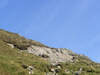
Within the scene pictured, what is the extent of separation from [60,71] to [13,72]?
7.26 metres

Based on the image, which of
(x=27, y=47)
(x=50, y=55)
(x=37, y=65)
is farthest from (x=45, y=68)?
(x=27, y=47)

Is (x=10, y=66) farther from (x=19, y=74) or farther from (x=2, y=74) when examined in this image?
(x=2, y=74)

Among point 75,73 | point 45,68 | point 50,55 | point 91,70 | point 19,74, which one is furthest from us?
point 50,55

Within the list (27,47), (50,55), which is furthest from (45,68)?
(27,47)

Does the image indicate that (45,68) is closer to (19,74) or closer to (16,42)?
(19,74)

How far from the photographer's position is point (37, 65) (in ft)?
88.1

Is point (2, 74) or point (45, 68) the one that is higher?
point (45, 68)

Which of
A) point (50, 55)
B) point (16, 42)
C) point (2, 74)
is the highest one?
point (16, 42)

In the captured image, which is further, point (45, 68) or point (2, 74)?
point (45, 68)

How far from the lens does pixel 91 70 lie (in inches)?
1089

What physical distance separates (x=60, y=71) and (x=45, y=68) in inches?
90.7

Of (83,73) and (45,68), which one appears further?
(45,68)

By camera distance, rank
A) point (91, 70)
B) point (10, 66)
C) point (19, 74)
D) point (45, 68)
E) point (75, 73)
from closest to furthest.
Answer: point (19, 74) < point (10, 66) < point (75, 73) < point (45, 68) < point (91, 70)

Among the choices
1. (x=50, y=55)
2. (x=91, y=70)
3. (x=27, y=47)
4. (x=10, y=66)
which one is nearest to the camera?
(x=10, y=66)
